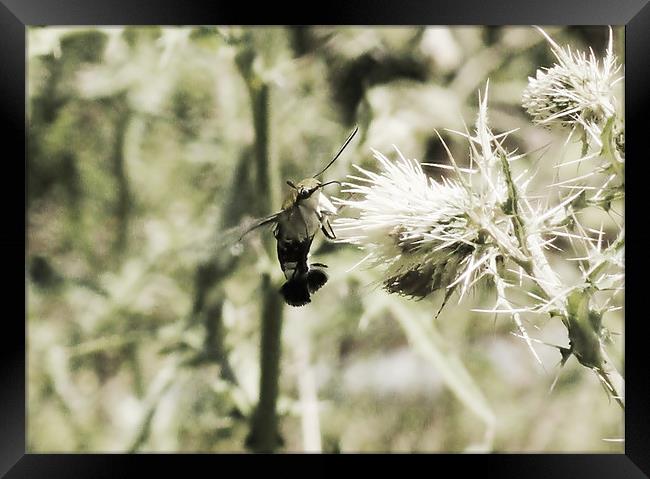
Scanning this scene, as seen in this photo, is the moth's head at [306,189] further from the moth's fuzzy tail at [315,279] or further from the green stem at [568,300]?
the green stem at [568,300]

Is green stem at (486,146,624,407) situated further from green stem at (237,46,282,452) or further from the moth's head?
green stem at (237,46,282,452)

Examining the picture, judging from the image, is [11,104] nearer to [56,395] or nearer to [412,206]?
[56,395]

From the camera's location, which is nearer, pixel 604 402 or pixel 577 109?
pixel 577 109

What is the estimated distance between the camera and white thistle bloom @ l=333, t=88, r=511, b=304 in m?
0.84

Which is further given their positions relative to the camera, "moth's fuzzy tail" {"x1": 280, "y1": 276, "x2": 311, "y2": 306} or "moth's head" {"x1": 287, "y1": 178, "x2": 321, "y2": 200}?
"moth's fuzzy tail" {"x1": 280, "y1": 276, "x2": 311, "y2": 306}

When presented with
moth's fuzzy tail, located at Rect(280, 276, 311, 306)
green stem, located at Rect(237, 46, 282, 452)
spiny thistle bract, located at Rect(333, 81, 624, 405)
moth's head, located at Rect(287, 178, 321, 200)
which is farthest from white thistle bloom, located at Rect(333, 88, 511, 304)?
green stem, located at Rect(237, 46, 282, 452)

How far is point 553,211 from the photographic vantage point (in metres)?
0.84

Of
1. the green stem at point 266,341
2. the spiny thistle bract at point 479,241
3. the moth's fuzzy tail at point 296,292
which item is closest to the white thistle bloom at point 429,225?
the spiny thistle bract at point 479,241

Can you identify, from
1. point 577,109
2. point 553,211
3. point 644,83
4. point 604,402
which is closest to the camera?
point 553,211

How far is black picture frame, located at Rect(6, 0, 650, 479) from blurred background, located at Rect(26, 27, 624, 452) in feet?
0.17
